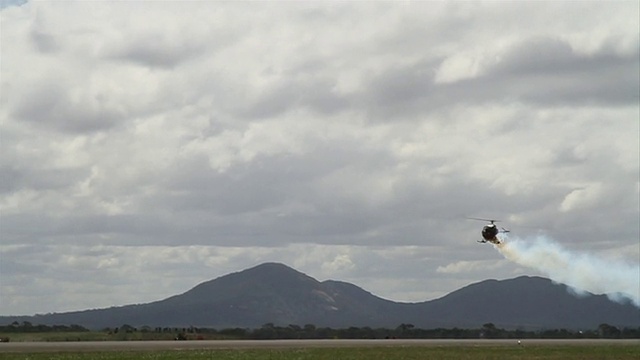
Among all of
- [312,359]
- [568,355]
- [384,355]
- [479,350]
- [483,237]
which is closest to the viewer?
[312,359]

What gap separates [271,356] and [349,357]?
21.0 ft

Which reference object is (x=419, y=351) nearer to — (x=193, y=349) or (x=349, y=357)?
(x=349, y=357)

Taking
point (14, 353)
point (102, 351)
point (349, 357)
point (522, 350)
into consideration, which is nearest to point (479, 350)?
Answer: point (522, 350)

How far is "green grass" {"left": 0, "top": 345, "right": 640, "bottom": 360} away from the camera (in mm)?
76188

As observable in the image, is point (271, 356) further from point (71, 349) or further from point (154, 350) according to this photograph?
point (71, 349)

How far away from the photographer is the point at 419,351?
87.2m

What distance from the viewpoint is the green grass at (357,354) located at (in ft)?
250

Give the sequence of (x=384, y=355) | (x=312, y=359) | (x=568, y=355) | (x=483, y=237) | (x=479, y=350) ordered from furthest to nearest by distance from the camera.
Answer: (x=483, y=237) → (x=479, y=350) → (x=568, y=355) → (x=384, y=355) → (x=312, y=359)

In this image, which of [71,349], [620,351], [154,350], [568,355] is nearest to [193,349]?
[154,350]

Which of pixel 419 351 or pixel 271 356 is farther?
pixel 419 351

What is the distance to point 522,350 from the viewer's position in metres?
93.2

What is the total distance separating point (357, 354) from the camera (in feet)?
265

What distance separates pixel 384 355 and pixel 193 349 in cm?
1814

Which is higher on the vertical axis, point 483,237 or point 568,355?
point 483,237
